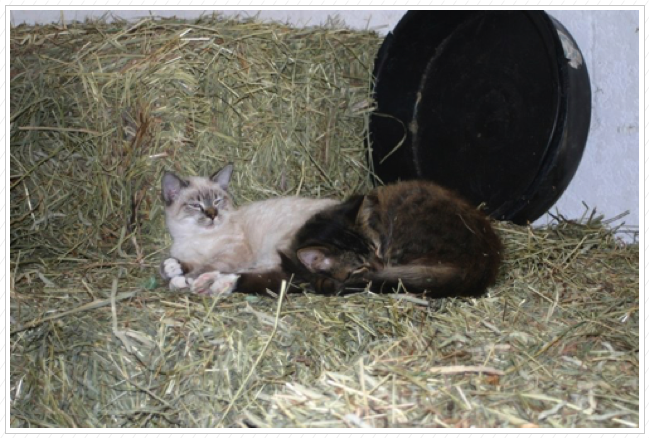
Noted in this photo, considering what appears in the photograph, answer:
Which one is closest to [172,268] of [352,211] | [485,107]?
[352,211]

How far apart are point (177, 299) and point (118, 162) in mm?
1382

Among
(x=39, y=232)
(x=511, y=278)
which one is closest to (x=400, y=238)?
(x=511, y=278)

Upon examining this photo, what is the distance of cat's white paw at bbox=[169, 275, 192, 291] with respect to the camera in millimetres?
3498

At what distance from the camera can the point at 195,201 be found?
3879 millimetres

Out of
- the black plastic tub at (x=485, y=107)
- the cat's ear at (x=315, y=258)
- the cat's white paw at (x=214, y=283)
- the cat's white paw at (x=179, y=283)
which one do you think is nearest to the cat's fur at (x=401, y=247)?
the cat's ear at (x=315, y=258)

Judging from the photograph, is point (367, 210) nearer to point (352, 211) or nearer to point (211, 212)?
point (352, 211)

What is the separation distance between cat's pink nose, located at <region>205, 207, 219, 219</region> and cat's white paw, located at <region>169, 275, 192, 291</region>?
0.49m

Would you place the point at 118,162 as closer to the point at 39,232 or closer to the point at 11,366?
the point at 39,232

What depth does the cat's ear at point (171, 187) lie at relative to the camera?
3.87 meters

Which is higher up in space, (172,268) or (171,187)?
(171,187)

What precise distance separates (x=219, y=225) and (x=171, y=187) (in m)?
0.35

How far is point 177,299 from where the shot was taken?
119 inches

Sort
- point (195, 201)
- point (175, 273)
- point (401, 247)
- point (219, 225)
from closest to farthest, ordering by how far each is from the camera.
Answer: point (401, 247) → point (175, 273) → point (195, 201) → point (219, 225)

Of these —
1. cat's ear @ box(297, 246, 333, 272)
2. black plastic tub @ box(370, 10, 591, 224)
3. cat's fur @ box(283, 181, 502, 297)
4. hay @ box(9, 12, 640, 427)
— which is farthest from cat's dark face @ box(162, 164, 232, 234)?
black plastic tub @ box(370, 10, 591, 224)
